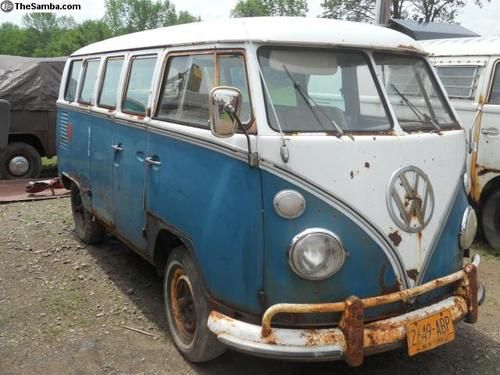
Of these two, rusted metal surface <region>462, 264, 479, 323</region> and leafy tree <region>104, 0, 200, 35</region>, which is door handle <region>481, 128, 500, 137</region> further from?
leafy tree <region>104, 0, 200, 35</region>

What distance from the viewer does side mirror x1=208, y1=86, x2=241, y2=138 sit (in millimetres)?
2854

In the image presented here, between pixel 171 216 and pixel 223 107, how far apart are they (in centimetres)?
97

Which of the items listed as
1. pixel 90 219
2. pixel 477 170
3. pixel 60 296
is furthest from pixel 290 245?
pixel 477 170

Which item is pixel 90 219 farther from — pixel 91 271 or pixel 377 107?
pixel 377 107

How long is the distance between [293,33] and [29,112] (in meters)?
8.56

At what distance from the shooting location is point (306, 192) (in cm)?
287

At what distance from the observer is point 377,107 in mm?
3332

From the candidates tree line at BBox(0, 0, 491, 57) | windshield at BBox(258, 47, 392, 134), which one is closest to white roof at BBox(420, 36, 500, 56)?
windshield at BBox(258, 47, 392, 134)

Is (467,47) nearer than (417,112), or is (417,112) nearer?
(417,112)

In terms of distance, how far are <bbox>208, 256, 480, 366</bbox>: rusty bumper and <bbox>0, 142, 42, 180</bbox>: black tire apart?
8.55 metres

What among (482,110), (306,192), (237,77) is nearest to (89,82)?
(237,77)

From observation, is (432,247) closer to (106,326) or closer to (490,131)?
(106,326)

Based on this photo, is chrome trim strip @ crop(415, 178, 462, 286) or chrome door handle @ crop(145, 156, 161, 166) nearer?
chrome trim strip @ crop(415, 178, 462, 286)

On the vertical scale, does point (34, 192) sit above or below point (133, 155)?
below
